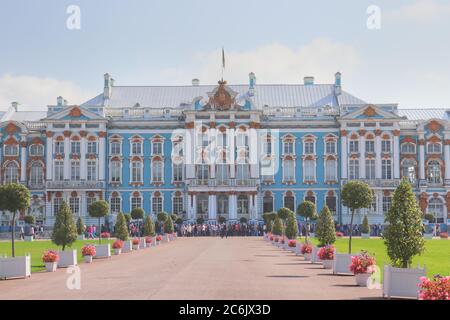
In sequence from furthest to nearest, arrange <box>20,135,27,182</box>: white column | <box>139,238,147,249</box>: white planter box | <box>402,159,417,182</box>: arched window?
<box>20,135,27,182</box>: white column → <box>402,159,417,182</box>: arched window → <box>139,238,147,249</box>: white planter box

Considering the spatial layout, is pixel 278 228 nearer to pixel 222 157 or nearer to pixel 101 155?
pixel 222 157

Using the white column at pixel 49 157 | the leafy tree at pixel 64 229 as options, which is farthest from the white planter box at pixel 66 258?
the white column at pixel 49 157

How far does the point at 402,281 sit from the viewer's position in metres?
19.0

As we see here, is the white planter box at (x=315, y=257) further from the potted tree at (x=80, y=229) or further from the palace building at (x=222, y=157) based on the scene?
the palace building at (x=222, y=157)

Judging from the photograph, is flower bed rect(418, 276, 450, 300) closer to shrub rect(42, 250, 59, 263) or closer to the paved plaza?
the paved plaza

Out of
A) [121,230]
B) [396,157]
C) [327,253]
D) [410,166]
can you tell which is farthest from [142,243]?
[410,166]

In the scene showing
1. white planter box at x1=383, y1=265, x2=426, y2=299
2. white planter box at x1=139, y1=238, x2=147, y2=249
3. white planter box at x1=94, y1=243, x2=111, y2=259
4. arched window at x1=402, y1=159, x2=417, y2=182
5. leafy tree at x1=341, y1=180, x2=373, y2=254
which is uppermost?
arched window at x1=402, y1=159, x2=417, y2=182

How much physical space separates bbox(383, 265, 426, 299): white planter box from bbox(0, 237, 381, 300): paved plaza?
73 cm

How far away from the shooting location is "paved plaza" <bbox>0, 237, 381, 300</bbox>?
19.5m

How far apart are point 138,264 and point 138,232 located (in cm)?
3607

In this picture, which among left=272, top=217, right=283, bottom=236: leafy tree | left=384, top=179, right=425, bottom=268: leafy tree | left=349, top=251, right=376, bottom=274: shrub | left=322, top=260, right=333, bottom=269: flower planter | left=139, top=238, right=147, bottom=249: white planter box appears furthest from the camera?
left=272, top=217, right=283, bottom=236: leafy tree

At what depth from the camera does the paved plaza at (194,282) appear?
19.5 m

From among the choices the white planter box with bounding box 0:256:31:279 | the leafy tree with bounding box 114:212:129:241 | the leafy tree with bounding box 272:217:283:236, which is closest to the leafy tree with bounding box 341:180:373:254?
the white planter box with bounding box 0:256:31:279
